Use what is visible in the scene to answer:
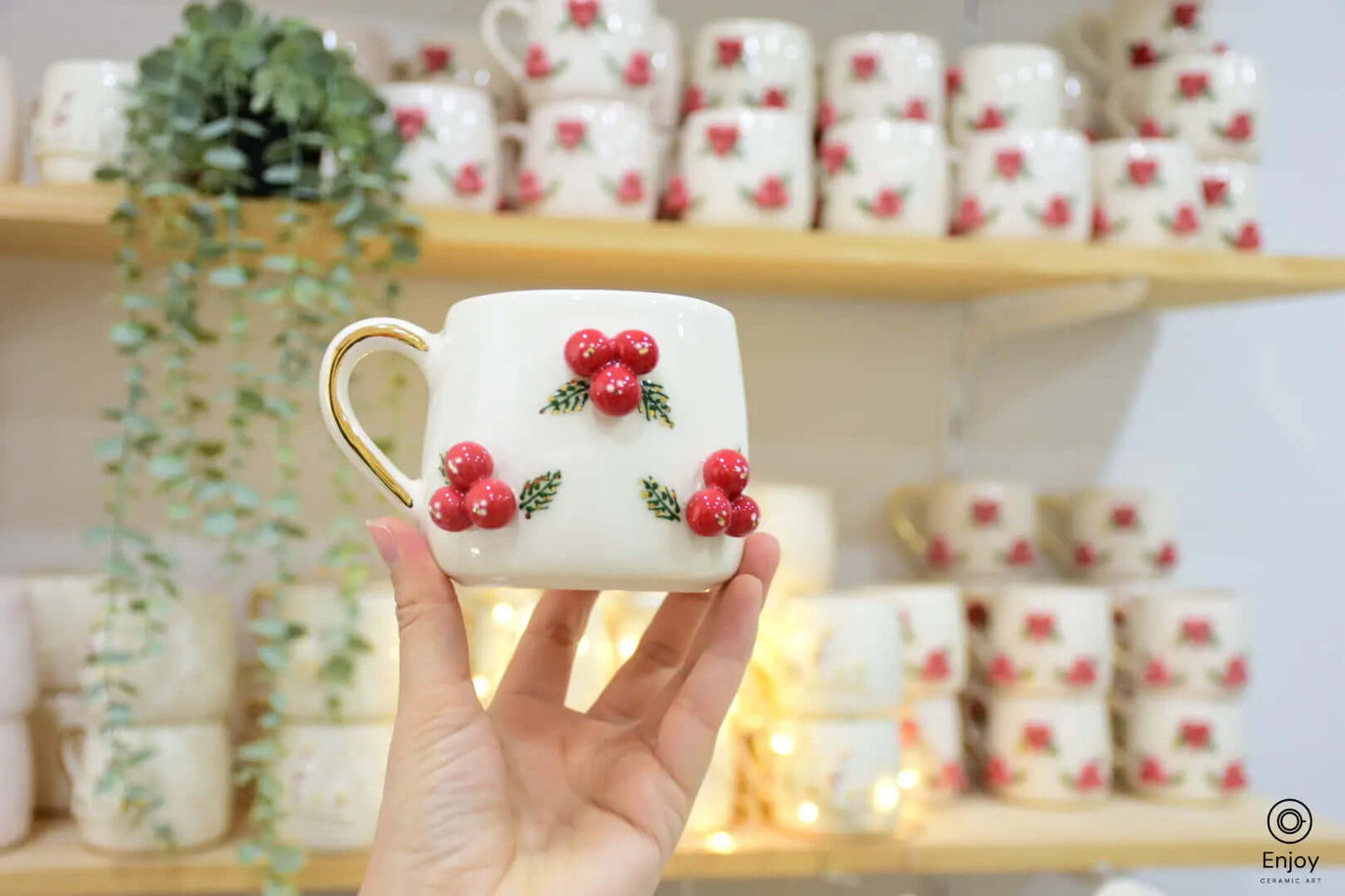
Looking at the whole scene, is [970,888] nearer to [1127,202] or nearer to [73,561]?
[1127,202]

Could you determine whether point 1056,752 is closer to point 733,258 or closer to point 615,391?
point 733,258

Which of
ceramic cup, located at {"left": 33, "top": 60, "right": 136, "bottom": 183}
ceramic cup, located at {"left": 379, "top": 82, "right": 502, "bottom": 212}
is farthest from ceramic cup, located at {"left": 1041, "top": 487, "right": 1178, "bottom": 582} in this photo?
ceramic cup, located at {"left": 33, "top": 60, "right": 136, "bottom": 183}

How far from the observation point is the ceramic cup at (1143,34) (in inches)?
46.1

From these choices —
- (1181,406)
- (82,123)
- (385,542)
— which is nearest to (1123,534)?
(1181,406)

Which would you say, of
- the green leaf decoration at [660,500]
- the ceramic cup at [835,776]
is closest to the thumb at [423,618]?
the green leaf decoration at [660,500]

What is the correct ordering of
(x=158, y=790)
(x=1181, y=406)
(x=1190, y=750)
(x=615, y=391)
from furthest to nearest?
(x=1181, y=406)
(x=1190, y=750)
(x=158, y=790)
(x=615, y=391)

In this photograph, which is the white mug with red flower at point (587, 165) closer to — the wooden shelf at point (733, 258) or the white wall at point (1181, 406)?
the wooden shelf at point (733, 258)

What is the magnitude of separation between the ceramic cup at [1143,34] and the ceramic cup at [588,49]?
1.69 feet

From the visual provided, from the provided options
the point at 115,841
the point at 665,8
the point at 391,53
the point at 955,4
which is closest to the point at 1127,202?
the point at 955,4

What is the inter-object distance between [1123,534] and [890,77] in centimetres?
51

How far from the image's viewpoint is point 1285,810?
1.06 metres

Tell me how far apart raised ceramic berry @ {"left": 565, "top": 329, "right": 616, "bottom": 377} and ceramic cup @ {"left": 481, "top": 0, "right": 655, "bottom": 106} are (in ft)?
1.66

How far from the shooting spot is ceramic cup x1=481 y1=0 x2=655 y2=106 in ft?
3.11

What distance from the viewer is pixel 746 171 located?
96 cm
